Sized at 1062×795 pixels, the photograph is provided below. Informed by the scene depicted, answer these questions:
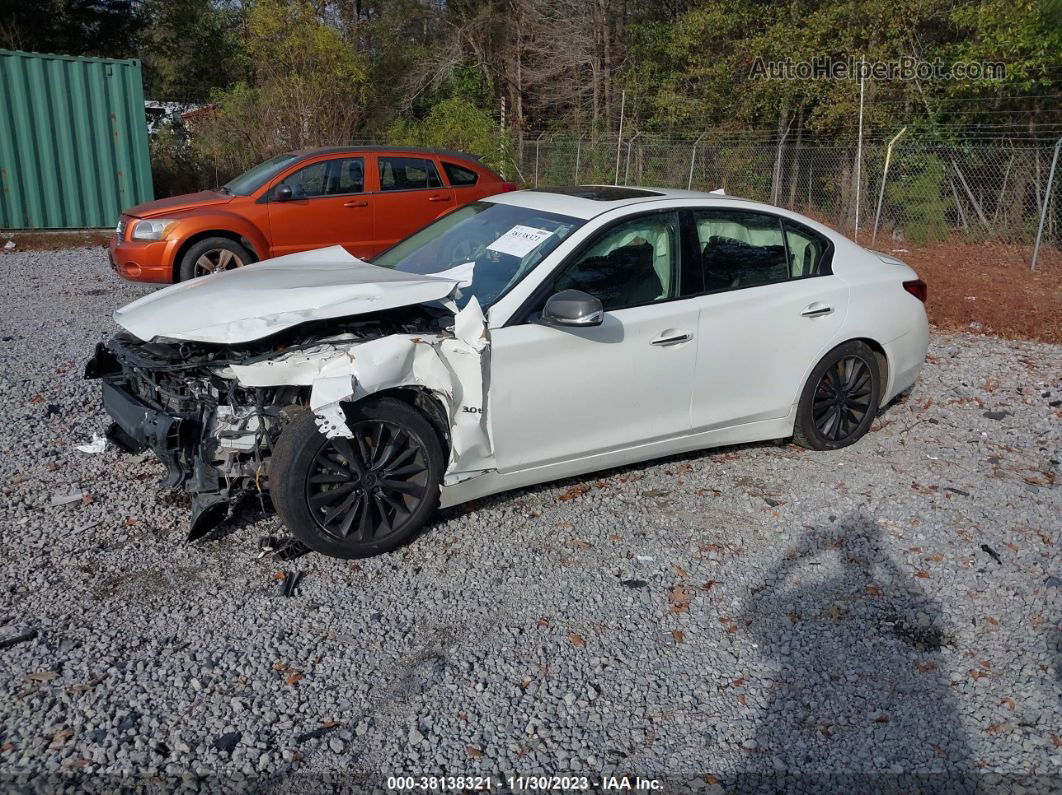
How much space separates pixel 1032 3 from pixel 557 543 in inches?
557

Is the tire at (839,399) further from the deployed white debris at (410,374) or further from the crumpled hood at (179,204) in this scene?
the crumpled hood at (179,204)

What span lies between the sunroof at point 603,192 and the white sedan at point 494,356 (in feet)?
0.08

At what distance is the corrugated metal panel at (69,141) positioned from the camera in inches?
543

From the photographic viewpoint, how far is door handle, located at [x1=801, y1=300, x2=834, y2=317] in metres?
5.21

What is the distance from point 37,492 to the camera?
15.7ft

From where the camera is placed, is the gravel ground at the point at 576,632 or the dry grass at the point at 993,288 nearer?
the gravel ground at the point at 576,632

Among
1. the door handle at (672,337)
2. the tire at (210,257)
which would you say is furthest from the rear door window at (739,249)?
the tire at (210,257)

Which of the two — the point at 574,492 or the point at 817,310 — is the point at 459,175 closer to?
the point at 817,310

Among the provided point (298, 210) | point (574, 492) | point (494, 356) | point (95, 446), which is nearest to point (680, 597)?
point (574, 492)

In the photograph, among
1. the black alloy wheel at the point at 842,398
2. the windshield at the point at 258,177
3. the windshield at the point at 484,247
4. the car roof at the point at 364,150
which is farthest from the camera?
the car roof at the point at 364,150

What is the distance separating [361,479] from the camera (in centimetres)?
404

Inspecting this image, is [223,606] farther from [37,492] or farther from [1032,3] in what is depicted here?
[1032,3]

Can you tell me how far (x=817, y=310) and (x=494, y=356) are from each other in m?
2.11

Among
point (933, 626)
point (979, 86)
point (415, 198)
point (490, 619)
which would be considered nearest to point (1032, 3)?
point (979, 86)
